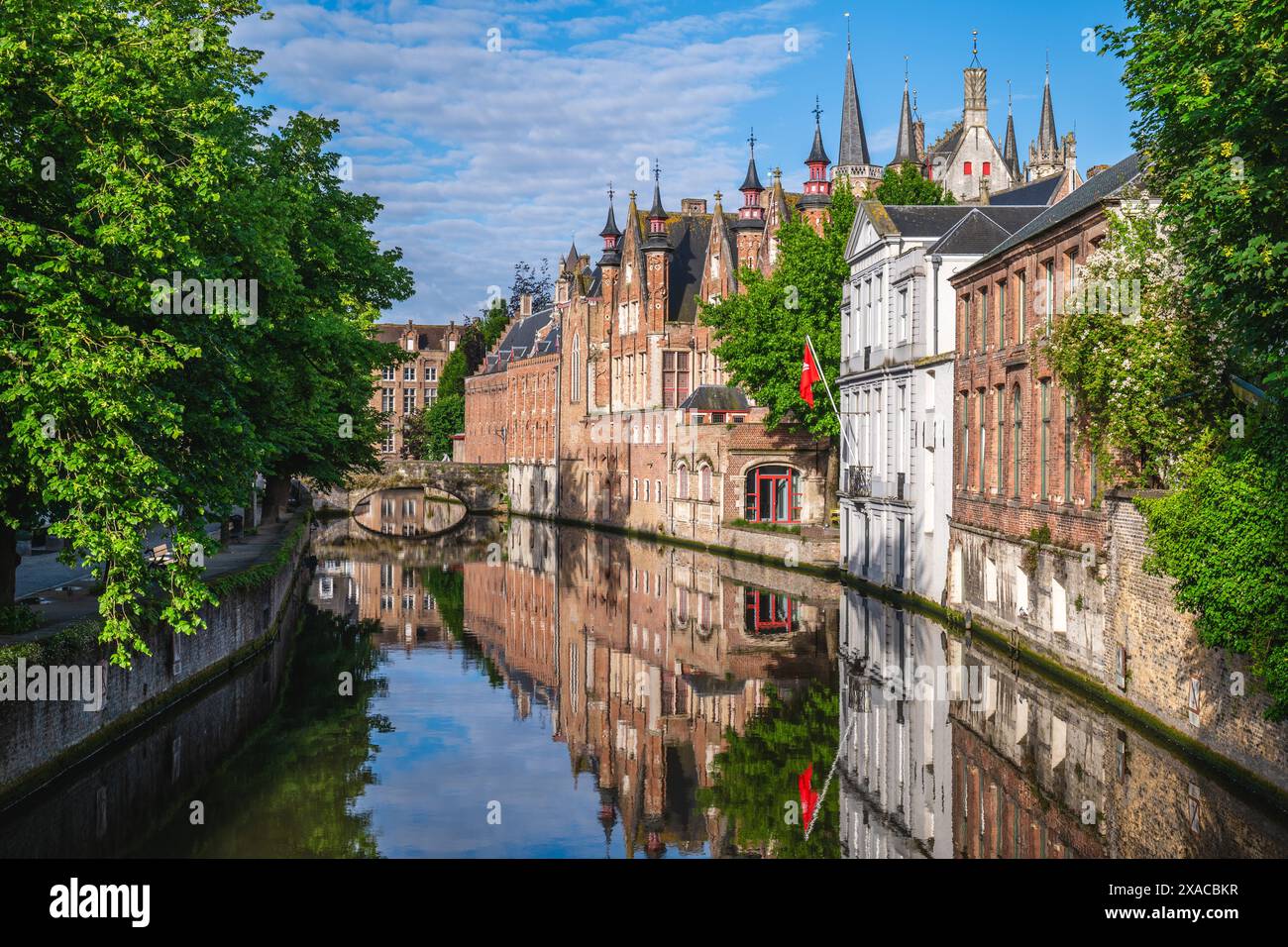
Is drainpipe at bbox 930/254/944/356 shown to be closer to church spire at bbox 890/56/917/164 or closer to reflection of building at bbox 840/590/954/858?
reflection of building at bbox 840/590/954/858

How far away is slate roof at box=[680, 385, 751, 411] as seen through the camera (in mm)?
58844

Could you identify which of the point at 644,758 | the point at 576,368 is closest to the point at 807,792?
the point at 644,758

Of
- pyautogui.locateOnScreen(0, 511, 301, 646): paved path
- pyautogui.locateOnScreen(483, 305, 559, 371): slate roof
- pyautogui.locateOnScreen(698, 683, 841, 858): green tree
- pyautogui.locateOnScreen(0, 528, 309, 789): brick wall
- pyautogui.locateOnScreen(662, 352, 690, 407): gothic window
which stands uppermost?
pyautogui.locateOnScreen(483, 305, 559, 371): slate roof

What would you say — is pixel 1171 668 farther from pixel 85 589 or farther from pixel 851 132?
pixel 851 132

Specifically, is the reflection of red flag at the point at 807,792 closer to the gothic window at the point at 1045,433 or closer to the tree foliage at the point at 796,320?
the gothic window at the point at 1045,433

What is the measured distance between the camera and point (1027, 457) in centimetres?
2880

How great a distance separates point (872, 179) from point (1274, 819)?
228ft

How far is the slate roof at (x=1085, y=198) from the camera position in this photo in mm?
26250

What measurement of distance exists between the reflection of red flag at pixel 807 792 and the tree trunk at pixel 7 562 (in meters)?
11.6

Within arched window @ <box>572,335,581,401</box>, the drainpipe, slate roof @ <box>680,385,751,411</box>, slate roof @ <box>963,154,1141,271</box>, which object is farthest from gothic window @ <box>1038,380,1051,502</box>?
arched window @ <box>572,335,581,401</box>

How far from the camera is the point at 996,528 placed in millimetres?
30188

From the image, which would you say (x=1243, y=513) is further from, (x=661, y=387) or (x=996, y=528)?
(x=661, y=387)

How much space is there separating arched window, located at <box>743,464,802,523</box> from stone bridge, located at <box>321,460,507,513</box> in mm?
34389
